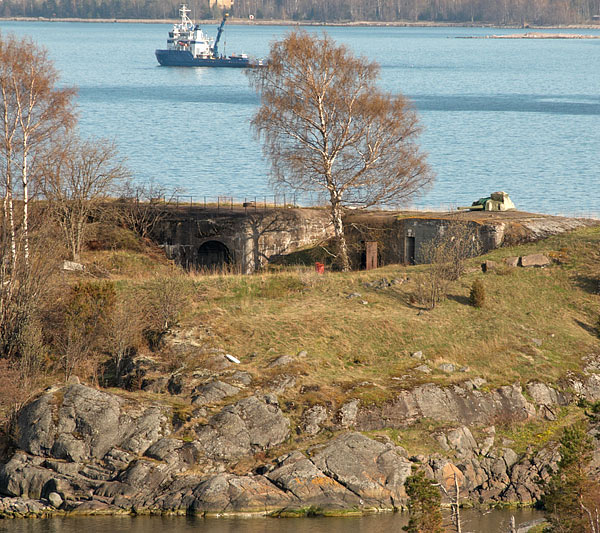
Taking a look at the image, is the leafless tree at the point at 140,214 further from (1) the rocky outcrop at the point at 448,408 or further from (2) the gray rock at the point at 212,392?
(1) the rocky outcrop at the point at 448,408

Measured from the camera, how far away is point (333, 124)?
170 feet

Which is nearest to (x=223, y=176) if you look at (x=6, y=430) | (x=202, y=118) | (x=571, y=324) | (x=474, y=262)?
(x=202, y=118)

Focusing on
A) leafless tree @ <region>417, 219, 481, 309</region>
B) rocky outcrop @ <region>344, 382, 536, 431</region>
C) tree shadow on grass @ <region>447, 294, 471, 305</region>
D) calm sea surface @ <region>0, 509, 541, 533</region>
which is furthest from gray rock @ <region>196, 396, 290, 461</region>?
tree shadow on grass @ <region>447, 294, 471, 305</region>

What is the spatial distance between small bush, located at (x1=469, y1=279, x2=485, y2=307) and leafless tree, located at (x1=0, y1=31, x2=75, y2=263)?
1964cm

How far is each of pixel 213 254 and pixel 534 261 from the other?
18866 millimetres

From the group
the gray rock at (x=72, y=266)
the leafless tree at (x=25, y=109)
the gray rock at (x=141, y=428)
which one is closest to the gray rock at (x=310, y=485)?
the gray rock at (x=141, y=428)

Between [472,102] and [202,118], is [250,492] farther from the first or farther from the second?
[472,102]

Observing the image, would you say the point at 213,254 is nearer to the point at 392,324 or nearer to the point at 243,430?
the point at 392,324

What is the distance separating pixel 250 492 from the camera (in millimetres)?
31938

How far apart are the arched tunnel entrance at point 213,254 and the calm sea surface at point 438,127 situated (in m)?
10.9

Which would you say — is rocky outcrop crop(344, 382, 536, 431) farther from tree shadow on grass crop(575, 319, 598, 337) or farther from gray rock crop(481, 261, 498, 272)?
gray rock crop(481, 261, 498, 272)

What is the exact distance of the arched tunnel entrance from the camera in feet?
185

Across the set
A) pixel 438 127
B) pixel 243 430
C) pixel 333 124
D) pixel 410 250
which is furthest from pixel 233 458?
pixel 438 127

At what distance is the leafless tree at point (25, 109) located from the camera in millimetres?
43469
